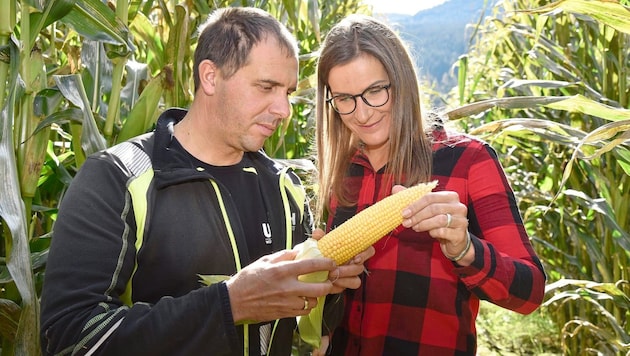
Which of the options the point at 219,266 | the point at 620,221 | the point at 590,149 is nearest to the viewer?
the point at 219,266

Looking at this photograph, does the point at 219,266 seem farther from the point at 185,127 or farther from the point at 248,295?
the point at 185,127

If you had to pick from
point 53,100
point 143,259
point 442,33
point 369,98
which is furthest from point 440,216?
point 442,33

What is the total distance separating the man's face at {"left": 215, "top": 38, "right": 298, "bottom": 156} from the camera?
5.87 feet

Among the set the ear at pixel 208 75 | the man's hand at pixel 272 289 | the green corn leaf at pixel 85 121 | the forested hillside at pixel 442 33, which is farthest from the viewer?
the forested hillside at pixel 442 33

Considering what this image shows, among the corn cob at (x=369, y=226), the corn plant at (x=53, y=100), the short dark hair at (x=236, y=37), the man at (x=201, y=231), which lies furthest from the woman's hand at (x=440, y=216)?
the corn plant at (x=53, y=100)

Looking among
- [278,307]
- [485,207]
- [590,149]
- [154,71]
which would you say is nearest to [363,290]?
[485,207]

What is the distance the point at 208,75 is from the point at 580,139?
4.76 feet

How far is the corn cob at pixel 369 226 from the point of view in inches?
63.8

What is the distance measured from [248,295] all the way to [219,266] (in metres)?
0.27

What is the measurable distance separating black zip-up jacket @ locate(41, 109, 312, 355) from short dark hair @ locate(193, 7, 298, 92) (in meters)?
0.23

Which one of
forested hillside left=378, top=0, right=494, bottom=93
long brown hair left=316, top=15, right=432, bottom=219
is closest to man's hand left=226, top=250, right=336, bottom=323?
long brown hair left=316, top=15, right=432, bottom=219

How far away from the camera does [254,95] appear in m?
1.80

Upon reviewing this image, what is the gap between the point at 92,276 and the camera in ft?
4.86

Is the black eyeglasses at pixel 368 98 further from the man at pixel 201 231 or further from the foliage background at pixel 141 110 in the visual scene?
the foliage background at pixel 141 110
